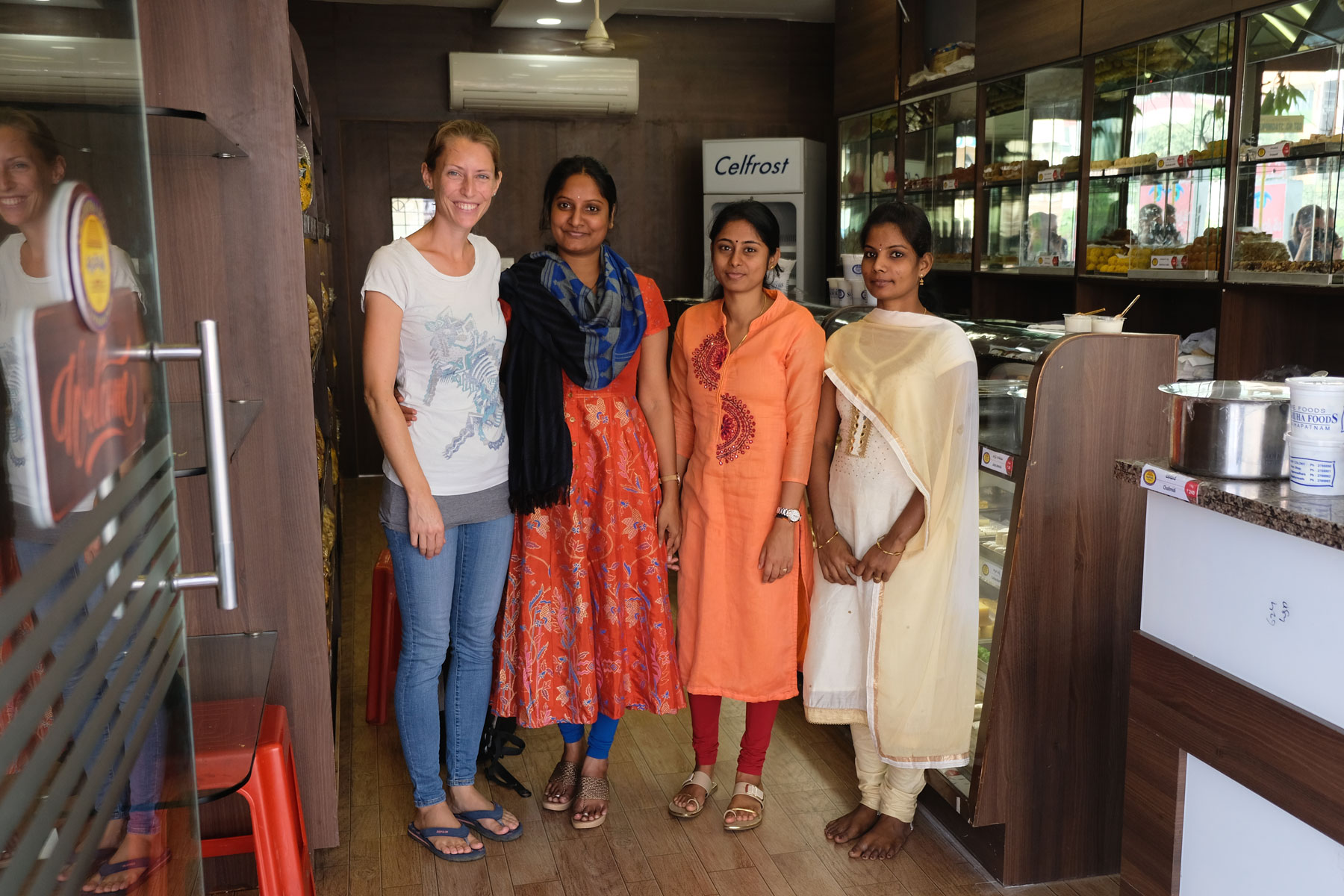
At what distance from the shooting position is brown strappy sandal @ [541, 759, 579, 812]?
278 cm

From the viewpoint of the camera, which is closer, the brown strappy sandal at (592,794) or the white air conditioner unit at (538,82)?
the brown strappy sandal at (592,794)

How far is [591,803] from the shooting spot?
271 centimetres

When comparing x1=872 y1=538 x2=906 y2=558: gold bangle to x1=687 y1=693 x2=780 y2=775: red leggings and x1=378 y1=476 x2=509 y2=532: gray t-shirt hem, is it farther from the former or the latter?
x1=378 y1=476 x2=509 y2=532: gray t-shirt hem

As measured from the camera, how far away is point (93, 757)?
787 millimetres

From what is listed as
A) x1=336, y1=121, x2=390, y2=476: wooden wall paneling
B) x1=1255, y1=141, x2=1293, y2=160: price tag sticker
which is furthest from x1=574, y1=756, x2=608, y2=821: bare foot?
x1=336, y1=121, x2=390, y2=476: wooden wall paneling

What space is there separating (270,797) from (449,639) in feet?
1.95

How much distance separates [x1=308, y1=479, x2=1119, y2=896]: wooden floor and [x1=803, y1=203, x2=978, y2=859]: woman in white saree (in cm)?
15

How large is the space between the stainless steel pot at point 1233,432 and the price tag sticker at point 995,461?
57 cm

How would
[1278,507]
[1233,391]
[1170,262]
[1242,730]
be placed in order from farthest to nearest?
[1170,262], [1233,391], [1242,730], [1278,507]

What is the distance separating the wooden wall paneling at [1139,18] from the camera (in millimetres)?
3434

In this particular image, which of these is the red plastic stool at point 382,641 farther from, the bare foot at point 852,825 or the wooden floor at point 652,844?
the bare foot at point 852,825

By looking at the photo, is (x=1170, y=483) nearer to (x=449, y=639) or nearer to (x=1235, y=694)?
(x=1235, y=694)

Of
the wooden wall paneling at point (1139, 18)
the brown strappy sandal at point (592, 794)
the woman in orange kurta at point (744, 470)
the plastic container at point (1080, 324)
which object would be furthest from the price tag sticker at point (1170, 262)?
the brown strappy sandal at point (592, 794)

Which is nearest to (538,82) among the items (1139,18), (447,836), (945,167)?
(945,167)
